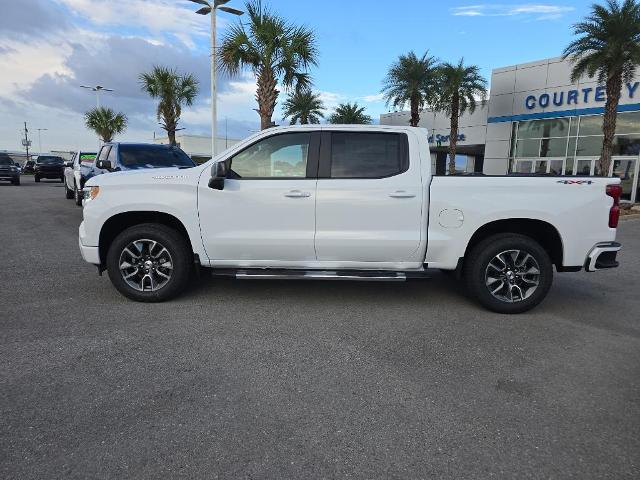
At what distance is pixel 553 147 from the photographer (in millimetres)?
25297

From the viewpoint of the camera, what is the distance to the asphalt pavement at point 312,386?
246cm

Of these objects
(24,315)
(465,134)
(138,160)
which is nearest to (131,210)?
(24,315)

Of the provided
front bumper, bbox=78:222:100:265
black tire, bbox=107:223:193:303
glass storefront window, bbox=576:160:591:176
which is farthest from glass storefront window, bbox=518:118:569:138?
front bumper, bbox=78:222:100:265

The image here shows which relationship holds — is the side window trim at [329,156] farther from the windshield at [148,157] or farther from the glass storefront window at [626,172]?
the glass storefront window at [626,172]

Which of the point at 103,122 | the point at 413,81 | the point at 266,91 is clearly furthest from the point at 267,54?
the point at 103,122

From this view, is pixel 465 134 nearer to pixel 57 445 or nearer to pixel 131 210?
pixel 131 210

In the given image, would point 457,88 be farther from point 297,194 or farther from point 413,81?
point 297,194

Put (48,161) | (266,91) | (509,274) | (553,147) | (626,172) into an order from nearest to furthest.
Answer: (509,274) → (266,91) → (626,172) → (553,147) → (48,161)

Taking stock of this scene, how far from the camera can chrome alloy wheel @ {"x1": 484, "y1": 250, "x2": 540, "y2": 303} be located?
4.96 metres

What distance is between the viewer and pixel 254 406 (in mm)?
2992

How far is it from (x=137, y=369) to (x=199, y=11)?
19.1 meters

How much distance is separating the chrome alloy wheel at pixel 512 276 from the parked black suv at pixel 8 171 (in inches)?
1115

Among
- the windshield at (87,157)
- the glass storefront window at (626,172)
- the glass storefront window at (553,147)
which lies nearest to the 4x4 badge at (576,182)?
the windshield at (87,157)

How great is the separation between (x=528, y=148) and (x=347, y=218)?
2553 cm
